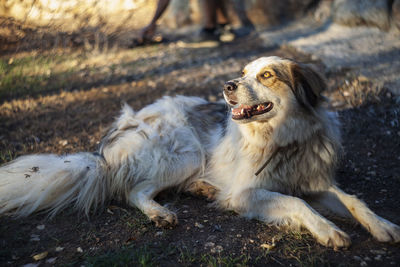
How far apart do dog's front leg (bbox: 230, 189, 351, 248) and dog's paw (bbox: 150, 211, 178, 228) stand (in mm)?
514

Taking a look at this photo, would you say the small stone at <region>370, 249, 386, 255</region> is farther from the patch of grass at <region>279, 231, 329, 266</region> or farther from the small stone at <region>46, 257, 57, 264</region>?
the small stone at <region>46, 257, 57, 264</region>

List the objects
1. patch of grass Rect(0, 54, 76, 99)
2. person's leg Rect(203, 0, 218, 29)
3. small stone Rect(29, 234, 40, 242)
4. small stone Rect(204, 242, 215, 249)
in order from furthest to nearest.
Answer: person's leg Rect(203, 0, 218, 29) → patch of grass Rect(0, 54, 76, 99) → small stone Rect(29, 234, 40, 242) → small stone Rect(204, 242, 215, 249)

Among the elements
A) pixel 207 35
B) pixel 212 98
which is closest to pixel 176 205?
pixel 212 98

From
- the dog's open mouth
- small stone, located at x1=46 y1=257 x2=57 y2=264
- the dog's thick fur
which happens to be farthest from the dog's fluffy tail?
the dog's open mouth

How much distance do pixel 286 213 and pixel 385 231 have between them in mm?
637

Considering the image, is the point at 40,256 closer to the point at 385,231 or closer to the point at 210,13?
the point at 385,231

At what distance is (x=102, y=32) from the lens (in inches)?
239

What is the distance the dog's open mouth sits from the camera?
262 cm

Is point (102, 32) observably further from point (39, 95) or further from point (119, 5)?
point (39, 95)

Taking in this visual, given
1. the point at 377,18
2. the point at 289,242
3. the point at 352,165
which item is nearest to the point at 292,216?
the point at 289,242

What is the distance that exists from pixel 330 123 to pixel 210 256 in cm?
147

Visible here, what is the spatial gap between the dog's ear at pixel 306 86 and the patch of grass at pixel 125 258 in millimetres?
1570

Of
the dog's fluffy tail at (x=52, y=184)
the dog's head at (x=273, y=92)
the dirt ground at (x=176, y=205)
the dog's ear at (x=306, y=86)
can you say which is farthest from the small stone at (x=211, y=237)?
the dog's ear at (x=306, y=86)

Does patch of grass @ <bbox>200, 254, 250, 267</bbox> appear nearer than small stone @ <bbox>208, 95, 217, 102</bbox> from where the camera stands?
Yes
